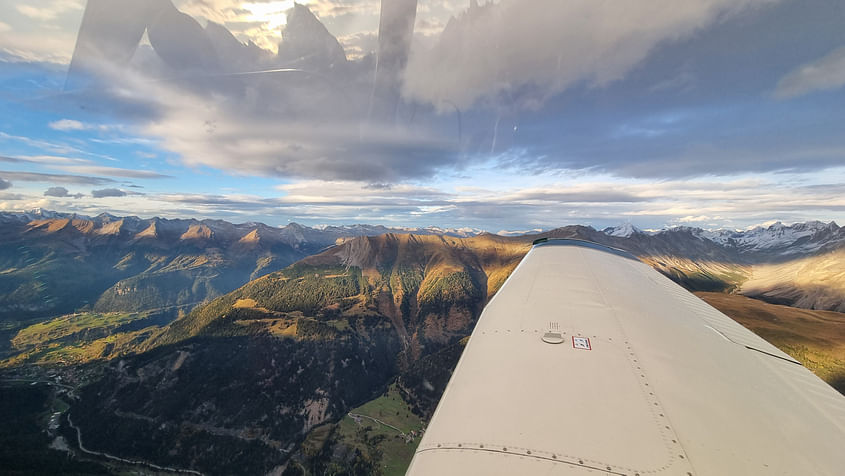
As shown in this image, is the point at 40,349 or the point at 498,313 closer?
the point at 498,313

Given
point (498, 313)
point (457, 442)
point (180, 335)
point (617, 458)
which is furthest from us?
point (180, 335)

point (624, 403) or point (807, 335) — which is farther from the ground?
point (624, 403)

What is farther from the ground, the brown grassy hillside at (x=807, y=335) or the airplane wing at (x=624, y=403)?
the airplane wing at (x=624, y=403)

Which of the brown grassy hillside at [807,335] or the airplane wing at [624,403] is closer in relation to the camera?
the airplane wing at [624,403]

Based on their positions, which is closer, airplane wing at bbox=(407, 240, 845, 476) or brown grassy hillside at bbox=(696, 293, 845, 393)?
airplane wing at bbox=(407, 240, 845, 476)

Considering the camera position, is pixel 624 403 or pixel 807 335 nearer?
pixel 624 403

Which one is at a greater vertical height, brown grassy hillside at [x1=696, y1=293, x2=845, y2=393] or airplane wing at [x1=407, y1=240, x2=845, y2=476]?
airplane wing at [x1=407, y1=240, x2=845, y2=476]

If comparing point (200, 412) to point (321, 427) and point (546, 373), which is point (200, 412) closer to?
point (321, 427)

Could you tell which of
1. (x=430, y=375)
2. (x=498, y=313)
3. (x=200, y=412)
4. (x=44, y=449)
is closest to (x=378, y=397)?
(x=430, y=375)
